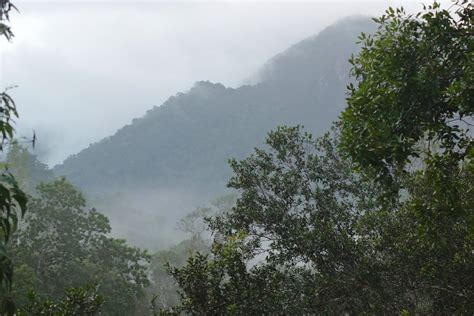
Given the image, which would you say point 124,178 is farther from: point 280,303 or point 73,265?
point 280,303

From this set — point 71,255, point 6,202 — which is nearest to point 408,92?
point 6,202

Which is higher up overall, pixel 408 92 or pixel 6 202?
pixel 408 92

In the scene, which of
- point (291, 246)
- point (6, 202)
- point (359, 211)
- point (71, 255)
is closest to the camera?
point (6, 202)

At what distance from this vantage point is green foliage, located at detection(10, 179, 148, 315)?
27969mm

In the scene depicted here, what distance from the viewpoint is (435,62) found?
7.46 m

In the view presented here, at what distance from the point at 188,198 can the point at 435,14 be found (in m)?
165

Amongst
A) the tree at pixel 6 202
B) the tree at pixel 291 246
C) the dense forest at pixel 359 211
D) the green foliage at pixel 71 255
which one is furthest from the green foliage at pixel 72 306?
the green foliage at pixel 71 255

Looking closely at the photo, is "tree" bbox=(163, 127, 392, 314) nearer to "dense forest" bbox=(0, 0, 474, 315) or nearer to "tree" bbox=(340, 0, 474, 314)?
"dense forest" bbox=(0, 0, 474, 315)

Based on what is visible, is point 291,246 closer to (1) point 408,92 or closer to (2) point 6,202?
(1) point 408,92

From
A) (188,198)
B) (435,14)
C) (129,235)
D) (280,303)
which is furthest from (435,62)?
(188,198)

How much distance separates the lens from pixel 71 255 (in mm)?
30297

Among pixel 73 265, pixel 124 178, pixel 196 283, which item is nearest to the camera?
pixel 196 283

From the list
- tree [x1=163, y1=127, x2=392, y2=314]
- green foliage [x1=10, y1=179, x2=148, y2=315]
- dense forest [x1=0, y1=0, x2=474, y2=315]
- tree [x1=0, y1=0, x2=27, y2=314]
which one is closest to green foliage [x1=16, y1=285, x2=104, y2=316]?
dense forest [x1=0, y1=0, x2=474, y2=315]

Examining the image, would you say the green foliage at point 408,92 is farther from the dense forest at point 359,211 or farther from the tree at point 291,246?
the tree at point 291,246
